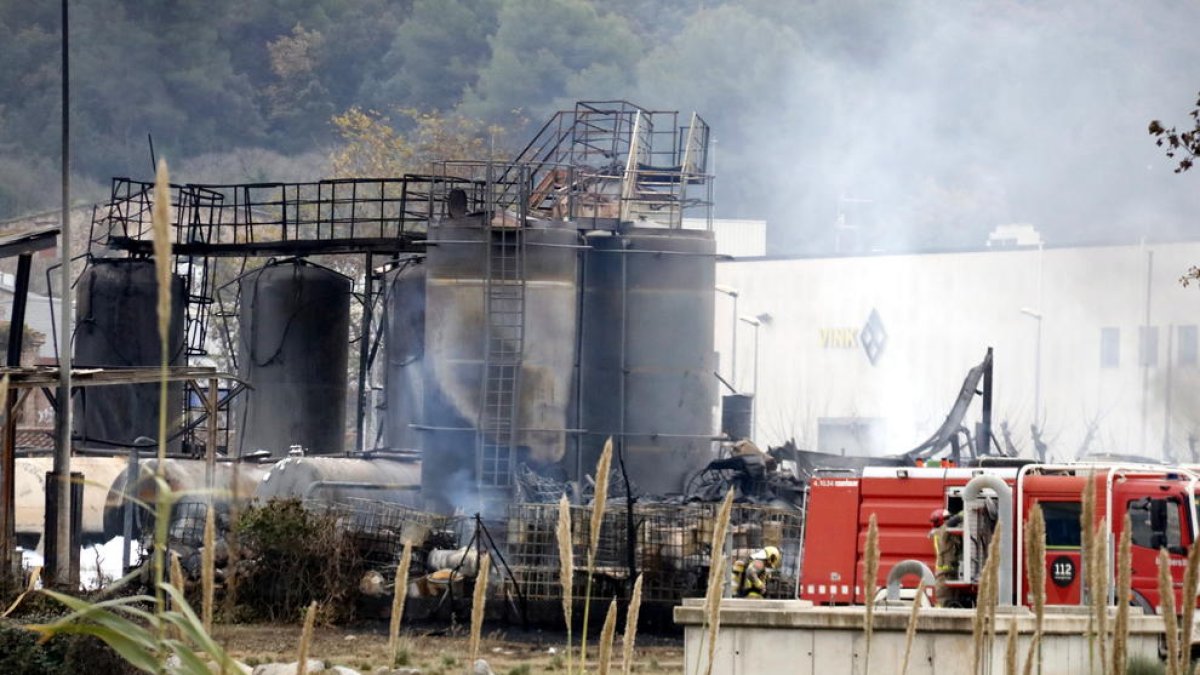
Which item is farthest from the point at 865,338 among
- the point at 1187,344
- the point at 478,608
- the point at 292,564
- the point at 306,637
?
the point at 306,637

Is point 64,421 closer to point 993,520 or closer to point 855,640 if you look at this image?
point 993,520

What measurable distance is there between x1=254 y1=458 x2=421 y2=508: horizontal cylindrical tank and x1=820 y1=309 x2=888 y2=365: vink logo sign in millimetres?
26956

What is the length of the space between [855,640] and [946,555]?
13.6ft

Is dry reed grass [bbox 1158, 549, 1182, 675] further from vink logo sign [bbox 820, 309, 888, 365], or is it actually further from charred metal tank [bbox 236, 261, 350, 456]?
vink logo sign [bbox 820, 309, 888, 365]

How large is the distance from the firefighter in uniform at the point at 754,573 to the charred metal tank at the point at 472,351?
38.2 ft

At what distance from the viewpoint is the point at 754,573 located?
57.7 ft

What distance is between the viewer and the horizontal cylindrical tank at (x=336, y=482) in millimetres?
28781

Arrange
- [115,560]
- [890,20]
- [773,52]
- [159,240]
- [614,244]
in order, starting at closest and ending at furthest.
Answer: [159,240], [115,560], [614,244], [890,20], [773,52]

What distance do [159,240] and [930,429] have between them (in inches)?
2011

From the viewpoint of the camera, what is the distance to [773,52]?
11362cm

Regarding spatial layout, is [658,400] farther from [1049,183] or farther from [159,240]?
[1049,183]

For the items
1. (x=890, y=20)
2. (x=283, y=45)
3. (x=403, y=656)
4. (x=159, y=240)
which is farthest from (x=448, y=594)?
(x=283, y=45)

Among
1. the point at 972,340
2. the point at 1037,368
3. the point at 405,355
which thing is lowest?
the point at 405,355

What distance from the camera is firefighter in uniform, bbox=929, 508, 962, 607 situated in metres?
15.1
